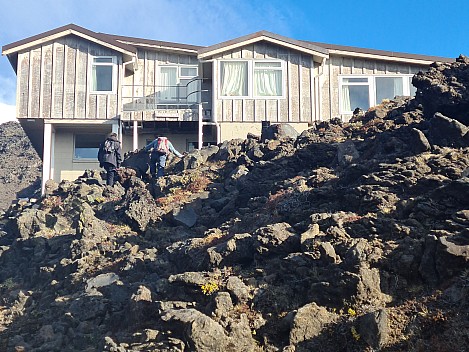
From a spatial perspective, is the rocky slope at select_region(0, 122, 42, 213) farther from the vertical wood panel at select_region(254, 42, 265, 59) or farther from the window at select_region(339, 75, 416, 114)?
the window at select_region(339, 75, 416, 114)

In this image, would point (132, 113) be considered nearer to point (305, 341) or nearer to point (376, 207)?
point (376, 207)

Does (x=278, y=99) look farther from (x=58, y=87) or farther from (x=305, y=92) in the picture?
(x=58, y=87)

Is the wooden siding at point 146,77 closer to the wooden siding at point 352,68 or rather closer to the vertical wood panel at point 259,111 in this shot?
the vertical wood panel at point 259,111

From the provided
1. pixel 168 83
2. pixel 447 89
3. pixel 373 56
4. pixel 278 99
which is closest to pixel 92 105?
pixel 168 83

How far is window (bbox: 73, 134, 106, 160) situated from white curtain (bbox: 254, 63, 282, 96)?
7895mm

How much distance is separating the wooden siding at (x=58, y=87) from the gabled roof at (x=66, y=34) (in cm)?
34

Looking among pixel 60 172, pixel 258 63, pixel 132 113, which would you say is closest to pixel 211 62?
pixel 258 63

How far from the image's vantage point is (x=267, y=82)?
26891 mm

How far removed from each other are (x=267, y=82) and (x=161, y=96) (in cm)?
519

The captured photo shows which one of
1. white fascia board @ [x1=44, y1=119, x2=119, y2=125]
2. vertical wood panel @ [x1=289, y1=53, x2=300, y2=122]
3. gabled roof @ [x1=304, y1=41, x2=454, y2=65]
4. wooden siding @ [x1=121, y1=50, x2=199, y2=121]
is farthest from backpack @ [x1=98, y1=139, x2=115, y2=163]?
gabled roof @ [x1=304, y1=41, x2=454, y2=65]

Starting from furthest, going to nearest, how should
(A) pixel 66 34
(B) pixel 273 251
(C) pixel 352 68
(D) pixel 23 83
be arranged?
(C) pixel 352 68
(A) pixel 66 34
(D) pixel 23 83
(B) pixel 273 251

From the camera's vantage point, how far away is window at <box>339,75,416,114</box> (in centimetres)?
2842

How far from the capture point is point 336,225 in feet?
40.0

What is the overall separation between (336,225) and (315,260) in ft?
4.00
